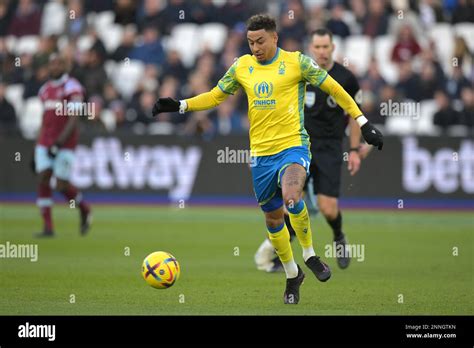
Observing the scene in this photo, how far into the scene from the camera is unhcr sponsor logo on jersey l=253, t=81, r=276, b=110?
34.7 feet

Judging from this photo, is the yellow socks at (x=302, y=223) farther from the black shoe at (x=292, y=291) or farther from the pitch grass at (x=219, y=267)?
the pitch grass at (x=219, y=267)

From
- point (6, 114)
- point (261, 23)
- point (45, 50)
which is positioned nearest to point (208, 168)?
point (45, 50)

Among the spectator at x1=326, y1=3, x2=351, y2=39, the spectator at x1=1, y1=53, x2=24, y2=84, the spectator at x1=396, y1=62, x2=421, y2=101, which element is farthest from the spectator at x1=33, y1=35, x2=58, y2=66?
the spectator at x1=396, y1=62, x2=421, y2=101

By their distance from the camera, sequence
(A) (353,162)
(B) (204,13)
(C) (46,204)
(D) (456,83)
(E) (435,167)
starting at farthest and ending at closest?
(B) (204,13), (D) (456,83), (E) (435,167), (C) (46,204), (A) (353,162)

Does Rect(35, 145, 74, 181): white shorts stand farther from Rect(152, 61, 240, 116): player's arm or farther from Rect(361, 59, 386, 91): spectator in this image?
Rect(361, 59, 386, 91): spectator

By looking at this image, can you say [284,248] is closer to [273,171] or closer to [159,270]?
[273,171]

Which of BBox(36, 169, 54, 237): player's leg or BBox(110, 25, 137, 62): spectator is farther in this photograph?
BBox(110, 25, 137, 62): spectator

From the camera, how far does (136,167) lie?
891 inches

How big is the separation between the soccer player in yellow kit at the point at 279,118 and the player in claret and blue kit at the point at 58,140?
7.10 m

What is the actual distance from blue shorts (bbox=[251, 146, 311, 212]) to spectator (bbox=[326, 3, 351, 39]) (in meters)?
14.2

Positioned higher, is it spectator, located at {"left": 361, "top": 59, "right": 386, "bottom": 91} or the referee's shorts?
spectator, located at {"left": 361, "top": 59, "right": 386, "bottom": 91}

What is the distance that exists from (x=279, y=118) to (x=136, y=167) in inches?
483

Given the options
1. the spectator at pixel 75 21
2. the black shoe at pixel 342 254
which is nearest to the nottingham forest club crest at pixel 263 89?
the black shoe at pixel 342 254
